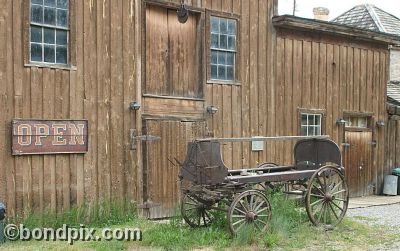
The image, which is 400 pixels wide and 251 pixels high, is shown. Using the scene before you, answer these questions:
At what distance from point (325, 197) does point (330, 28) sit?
5.71 m

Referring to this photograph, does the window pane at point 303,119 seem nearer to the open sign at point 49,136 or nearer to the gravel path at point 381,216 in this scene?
the gravel path at point 381,216

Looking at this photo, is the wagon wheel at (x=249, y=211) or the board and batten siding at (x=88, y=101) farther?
the board and batten siding at (x=88, y=101)

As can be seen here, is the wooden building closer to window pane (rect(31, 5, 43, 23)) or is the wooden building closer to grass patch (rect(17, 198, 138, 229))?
window pane (rect(31, 5, 43, 23))

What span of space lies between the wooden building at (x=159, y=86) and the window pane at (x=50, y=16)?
19 mm

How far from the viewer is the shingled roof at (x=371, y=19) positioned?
860 inches

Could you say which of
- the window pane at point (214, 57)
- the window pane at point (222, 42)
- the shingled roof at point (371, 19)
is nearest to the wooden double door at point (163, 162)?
the window pane at point (214, 57)

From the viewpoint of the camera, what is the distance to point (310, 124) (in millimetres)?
14328

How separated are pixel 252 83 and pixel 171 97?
226cm

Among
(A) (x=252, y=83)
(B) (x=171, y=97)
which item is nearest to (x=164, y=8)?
(B) (x=171, y=97)

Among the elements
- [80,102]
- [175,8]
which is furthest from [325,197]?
[175,8]

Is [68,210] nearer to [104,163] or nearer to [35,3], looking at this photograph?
[104,163]

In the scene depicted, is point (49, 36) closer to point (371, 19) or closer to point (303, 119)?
point (303, 119)

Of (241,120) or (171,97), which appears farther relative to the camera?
(241,120)

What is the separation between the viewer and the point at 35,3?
31.7 feet
